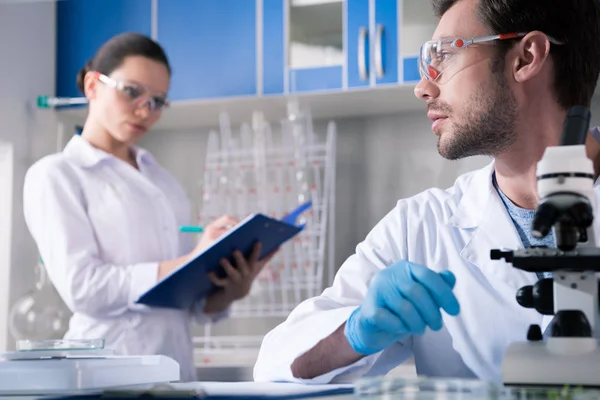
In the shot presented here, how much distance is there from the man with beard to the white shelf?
3.96ft

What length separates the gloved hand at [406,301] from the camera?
96cm

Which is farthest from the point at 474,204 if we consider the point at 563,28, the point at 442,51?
the point at 563,28

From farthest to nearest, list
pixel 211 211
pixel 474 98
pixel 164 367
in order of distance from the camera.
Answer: pixel 211 211 → pixel 474 98 → pixel 164 367

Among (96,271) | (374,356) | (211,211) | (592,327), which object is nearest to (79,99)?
(211,211)

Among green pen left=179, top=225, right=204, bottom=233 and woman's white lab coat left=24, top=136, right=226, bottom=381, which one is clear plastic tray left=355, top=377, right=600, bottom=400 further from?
green pen left=179, top=225, right=204, bottom=233

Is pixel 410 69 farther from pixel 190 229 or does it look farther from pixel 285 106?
pixel 190 229

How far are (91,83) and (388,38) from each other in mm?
1089

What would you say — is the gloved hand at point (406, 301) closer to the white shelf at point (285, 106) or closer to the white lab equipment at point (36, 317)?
the white shelf at point (285, 106)

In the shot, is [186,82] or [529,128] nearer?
[529,128]

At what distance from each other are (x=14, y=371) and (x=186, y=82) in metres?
2.30

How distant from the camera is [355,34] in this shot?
293 centimetres

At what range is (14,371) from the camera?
38.4 inches

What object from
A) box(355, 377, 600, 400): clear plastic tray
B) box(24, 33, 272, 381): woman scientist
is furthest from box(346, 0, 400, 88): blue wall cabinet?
box(355, 377, 600, 400): clear plastic tray

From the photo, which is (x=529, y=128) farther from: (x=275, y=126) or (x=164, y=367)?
(x=275, y=126)
